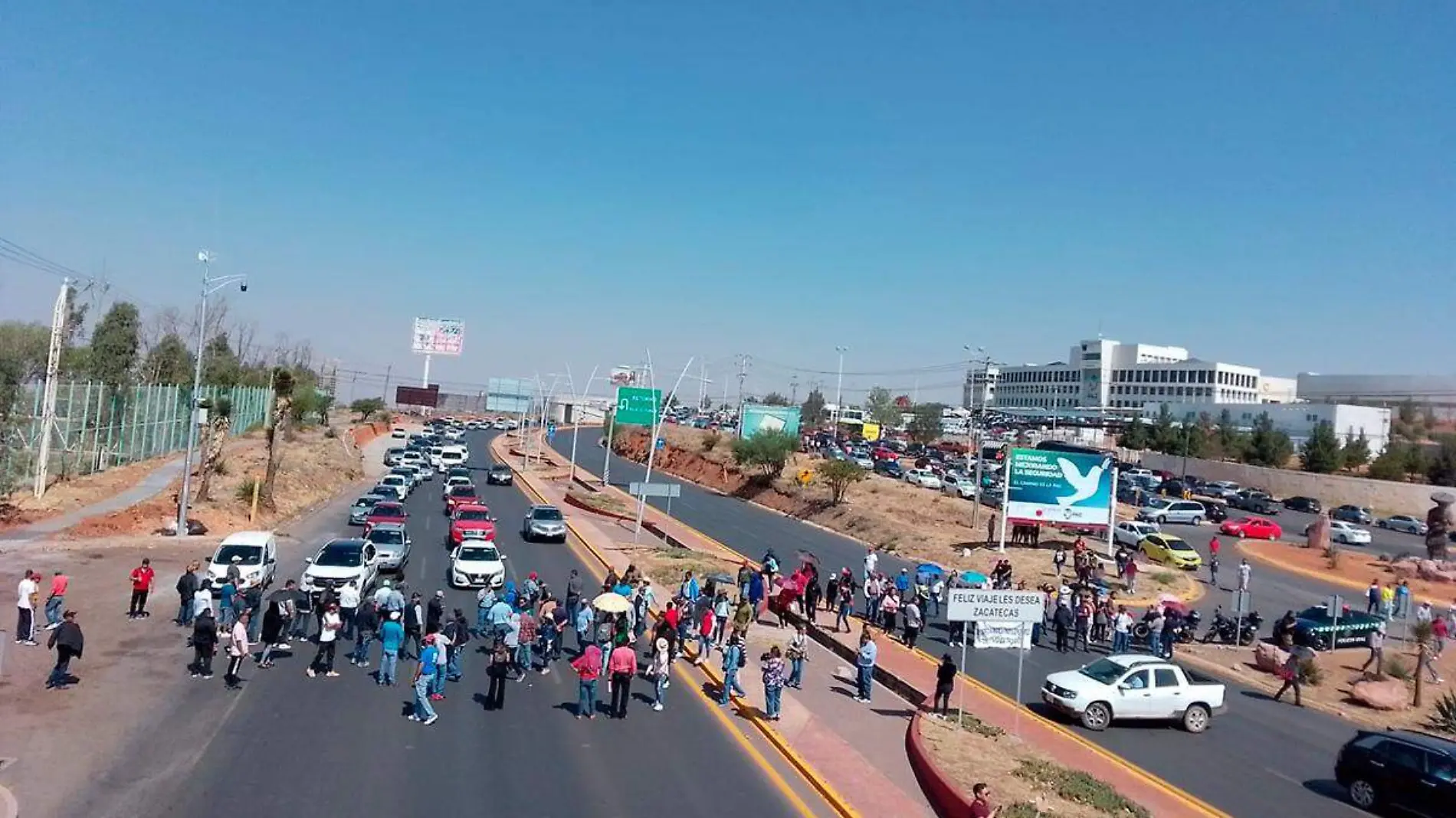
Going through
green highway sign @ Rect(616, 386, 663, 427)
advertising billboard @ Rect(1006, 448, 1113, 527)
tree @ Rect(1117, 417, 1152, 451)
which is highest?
tree @ Rect(1117, 417, 1152, 451)

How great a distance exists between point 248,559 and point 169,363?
6623 cm

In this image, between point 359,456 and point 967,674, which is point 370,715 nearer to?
point 967,674

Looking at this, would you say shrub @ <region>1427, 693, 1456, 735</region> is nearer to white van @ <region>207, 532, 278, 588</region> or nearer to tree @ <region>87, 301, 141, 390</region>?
white van @ <region>207, 532, 278, 588</region>

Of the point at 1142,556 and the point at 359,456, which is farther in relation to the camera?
the point at 359,456

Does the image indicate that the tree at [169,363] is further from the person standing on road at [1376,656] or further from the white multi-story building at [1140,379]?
the white multi-story building at [1140,379]

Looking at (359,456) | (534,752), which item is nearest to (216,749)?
(534,752)

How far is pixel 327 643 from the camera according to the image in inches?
711

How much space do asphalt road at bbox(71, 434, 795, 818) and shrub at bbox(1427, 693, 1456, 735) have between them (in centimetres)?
1683

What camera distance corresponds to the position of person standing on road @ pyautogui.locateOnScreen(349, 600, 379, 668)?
19281 mm

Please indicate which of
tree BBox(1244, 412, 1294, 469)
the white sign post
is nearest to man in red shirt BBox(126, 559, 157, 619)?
the white sign post

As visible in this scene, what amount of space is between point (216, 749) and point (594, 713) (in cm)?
580

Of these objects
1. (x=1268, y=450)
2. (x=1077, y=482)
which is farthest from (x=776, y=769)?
(x=1268, y=450)

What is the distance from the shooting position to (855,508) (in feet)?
197

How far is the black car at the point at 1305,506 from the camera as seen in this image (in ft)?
249
